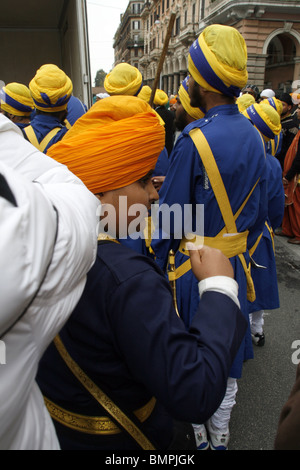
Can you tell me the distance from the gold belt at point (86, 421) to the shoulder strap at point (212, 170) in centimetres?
114

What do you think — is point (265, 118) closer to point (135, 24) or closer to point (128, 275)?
point (128, 275)

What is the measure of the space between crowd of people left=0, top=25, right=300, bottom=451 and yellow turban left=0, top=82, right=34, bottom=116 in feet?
8.88

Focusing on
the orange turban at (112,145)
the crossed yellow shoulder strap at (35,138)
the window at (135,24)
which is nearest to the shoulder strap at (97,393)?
the orange turban at (112,145)

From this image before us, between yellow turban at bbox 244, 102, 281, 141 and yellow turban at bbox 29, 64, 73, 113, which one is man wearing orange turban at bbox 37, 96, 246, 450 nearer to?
yellow turban at bbox 29, 64, 73, 113

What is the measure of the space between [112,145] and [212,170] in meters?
0.81

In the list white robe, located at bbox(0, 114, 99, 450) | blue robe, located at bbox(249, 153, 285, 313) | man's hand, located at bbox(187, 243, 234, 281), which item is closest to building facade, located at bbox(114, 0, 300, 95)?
blue robe, located at bbox(249, 153, 285, 313)

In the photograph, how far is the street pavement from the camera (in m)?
2.25

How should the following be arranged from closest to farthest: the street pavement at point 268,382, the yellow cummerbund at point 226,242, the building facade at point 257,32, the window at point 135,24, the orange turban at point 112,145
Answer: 1. the orange turban at point 112,145
2. the yellow cummerbund at point 226,242
3. the street pavement at point 268,382
4. the building facade at point 257,32
5. the window at point 135,24

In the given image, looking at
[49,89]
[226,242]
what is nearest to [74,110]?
[49,89]

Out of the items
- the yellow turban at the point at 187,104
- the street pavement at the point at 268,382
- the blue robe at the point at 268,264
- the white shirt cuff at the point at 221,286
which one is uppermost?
the yellow turban at the point at 187,104

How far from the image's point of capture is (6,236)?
1.36 ft

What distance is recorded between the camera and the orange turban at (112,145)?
1148 mm

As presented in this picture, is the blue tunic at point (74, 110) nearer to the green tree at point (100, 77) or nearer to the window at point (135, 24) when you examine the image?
the window at point (135, 24)

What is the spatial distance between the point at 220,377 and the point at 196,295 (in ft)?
3.68
